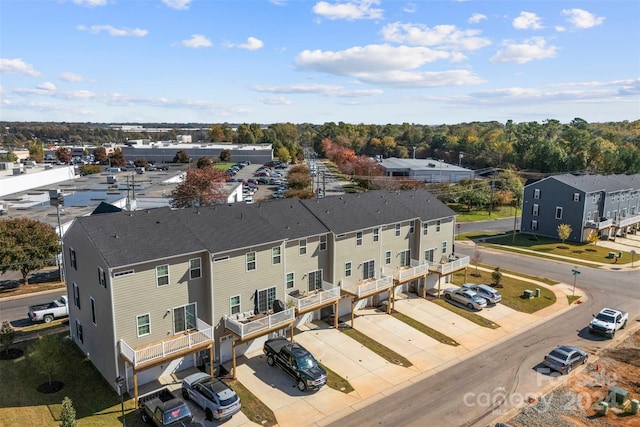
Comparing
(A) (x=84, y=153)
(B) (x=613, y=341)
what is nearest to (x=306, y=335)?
(B) (x=613, y=341)

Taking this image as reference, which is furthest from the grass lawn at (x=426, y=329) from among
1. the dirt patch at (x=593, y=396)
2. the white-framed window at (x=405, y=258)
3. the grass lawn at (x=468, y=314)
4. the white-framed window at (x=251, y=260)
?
the white-framed window at (x=251, y=260)

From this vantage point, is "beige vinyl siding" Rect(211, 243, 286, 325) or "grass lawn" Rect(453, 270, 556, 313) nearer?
"beige vinyl siding" Rect(211, 243, 286, 325)

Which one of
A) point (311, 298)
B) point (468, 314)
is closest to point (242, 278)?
point (311, 298)

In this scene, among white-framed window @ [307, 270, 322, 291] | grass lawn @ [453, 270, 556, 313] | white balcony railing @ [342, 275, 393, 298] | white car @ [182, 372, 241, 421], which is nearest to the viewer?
white car @ [182, 372, 241, 421]

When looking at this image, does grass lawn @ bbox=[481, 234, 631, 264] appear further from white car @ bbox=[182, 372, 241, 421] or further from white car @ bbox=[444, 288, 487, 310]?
white car @ bbox=[182, 372, 241, 421]

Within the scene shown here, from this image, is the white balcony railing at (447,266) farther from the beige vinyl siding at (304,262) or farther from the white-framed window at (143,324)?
the white-framed window at (143,324)

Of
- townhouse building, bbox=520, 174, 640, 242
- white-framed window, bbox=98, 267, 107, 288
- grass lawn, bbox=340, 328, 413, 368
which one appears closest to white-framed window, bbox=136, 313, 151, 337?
white-framed window, bbox=98, 267, 107, 288

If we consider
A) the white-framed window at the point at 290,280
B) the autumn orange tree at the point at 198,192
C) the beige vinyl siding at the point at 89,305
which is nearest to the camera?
the beige vinyl siding at the point at 89,305
